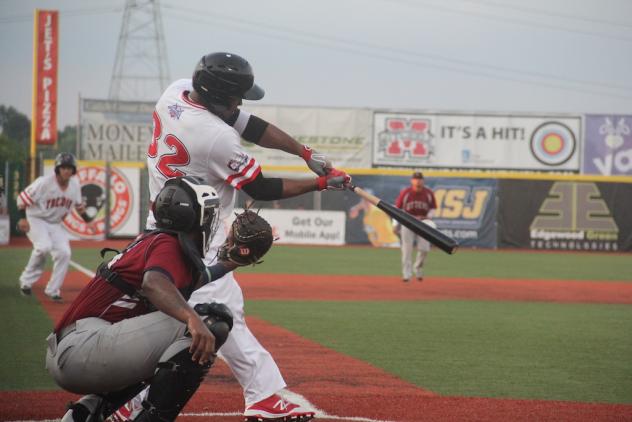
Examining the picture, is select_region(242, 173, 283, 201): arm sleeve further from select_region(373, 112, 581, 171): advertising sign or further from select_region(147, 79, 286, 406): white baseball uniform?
select_region(373, 112, 581, 171): advertising sign

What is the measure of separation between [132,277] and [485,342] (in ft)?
22.4

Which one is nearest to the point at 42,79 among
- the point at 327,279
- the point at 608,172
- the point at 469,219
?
the point at 469,219

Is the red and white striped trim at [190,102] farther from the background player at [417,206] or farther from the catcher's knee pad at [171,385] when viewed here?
the background player at [417,206]

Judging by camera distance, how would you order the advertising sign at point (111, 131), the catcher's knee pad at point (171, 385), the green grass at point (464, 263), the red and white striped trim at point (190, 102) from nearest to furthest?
1. the catcher's knee pad at point (171, 385)
2. the red and white striped trim at point (190, 102)
3. the green grass at point (464, 263)
4. the advertising sign at point (111, 131)

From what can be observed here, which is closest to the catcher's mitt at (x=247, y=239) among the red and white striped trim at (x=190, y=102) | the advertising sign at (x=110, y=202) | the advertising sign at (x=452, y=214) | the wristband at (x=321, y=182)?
the wristband at (x=321, y=182)

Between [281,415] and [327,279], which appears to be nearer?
[281,415]

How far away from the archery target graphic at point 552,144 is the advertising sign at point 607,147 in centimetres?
90

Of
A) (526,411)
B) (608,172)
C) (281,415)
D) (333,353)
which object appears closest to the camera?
(281,415)

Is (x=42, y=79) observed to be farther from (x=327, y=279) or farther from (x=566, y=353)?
(x=566, y=353)

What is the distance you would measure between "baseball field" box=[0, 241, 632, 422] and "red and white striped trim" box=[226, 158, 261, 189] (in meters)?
1.64

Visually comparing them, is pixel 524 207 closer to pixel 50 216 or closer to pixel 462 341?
pixel 50 216

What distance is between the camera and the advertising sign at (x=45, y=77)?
35.8 m

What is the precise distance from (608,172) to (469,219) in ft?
53.7

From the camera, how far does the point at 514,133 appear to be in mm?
47781
